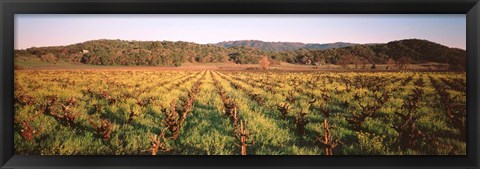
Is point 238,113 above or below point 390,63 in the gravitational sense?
below

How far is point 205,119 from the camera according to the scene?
3566mm

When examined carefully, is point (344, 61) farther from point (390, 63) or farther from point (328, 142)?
point (328, 142)

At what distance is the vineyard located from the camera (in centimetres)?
348

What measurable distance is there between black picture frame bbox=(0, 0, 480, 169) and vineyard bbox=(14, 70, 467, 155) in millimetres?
70

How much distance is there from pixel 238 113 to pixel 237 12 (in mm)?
814

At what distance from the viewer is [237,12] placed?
11.3 feet

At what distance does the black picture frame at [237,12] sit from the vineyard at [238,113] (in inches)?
2.7

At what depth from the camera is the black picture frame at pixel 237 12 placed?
335 cm

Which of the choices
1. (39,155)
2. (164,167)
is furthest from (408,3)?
(39,155)

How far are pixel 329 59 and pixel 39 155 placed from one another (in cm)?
246

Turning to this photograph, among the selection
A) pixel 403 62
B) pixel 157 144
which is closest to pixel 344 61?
pixel 403 62

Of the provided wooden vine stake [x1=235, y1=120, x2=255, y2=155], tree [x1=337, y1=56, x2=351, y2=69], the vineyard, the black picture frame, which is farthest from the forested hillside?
wooden vine stake [x1=235, y1=120, x2=255, y2=155]

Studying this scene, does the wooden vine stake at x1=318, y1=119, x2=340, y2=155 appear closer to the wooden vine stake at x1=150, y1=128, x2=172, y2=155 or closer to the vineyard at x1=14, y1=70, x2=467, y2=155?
the vineyard at x1=14, y1=70, x2=467, y2=155

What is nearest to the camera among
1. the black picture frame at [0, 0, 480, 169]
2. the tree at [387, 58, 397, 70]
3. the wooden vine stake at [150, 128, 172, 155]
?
the black picture frame at [0, 0, 480, 169]
